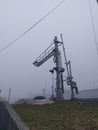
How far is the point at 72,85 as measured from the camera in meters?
29.2

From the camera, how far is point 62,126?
9.24 m

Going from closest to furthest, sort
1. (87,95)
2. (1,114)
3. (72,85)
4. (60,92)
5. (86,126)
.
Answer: (86,126) → (1,114) → (60,92) → (72,85) → (87,95)

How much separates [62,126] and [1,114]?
3.64 m

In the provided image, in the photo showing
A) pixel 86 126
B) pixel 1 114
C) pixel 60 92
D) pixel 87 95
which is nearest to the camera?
pixel 86 126

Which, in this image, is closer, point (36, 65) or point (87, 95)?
point (36, 65)

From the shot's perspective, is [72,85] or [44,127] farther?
[72,85]

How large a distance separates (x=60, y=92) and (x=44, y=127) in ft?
57.5

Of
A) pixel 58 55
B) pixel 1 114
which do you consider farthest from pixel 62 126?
pixel 58 55

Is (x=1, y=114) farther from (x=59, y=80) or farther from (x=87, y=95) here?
(x=87, y=95)

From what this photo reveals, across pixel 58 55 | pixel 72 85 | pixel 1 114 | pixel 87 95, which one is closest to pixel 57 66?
pixel 58 55

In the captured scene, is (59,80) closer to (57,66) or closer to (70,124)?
(57,66)

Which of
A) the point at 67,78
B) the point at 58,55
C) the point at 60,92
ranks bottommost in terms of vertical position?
the point at 60,92

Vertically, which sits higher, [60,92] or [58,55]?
[58,55]

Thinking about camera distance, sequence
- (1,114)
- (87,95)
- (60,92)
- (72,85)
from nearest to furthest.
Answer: (1,114), (60,92), (72,85), (87,95)
